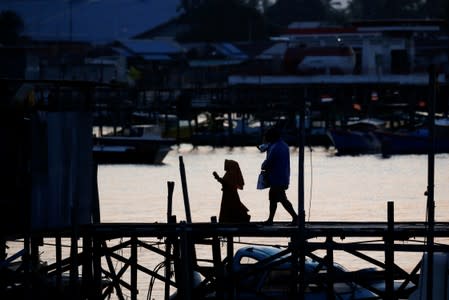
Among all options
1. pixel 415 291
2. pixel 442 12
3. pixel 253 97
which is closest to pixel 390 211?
pixel 415 291

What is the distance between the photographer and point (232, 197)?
77.5 ft

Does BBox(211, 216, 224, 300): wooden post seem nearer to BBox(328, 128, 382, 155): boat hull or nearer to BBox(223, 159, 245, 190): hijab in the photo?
BBox(223, 159, 245, 190): hijab

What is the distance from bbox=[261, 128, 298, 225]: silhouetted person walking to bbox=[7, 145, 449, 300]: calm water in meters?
5.03

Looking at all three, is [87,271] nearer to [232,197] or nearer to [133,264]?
[133,264]

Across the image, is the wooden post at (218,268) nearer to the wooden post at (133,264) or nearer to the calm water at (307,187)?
the wooden post at (133,264)

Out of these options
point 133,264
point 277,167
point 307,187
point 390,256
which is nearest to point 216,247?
point 133,264

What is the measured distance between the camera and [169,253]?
78.7ft

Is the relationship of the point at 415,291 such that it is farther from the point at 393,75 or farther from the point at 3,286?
the point at 393,75

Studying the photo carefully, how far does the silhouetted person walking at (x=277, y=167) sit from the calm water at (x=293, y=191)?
5027 mm

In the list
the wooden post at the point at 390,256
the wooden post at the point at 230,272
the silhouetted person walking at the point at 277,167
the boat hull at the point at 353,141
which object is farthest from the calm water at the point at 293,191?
the wooden post at the point at 390,256

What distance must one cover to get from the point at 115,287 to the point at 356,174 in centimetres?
3635

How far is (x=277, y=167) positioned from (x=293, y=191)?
89.1 ft

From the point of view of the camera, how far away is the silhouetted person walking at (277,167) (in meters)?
23.5

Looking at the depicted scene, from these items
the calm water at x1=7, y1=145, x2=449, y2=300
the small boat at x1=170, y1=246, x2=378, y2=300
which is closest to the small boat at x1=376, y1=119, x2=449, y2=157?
the calm water at x1=7, y1=145, x2=449, y2=300
